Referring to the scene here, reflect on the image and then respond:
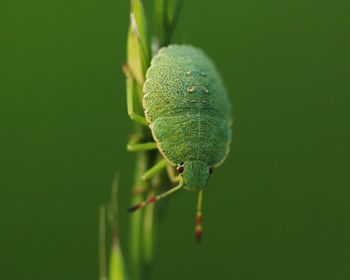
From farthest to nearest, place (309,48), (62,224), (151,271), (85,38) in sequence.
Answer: (309,48) → (85,38) → (62,224) → (151,271)

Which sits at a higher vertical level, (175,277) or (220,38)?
(220,38)

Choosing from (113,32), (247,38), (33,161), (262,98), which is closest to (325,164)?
(262,98)

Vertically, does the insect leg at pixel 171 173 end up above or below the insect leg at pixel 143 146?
below

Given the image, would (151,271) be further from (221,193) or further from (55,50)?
(55,50)

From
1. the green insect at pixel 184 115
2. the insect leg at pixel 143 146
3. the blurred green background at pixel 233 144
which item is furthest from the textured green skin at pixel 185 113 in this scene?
the blurred green background at pixel 233 144

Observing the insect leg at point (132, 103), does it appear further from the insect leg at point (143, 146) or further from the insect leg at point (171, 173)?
the insect leg at point (171, 173)

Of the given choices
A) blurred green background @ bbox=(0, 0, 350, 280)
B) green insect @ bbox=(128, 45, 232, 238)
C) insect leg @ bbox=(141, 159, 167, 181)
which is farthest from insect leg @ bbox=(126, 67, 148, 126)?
blurred green background @ bbox=(0, 0, 350, 280)

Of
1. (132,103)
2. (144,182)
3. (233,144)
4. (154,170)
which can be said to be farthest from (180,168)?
(233,144)

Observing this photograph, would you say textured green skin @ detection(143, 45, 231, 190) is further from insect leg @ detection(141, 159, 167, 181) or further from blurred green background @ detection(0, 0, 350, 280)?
blurred green background @ detection(0, 0, 350, 280)

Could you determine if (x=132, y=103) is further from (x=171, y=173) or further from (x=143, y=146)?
(x=171, y=173)
